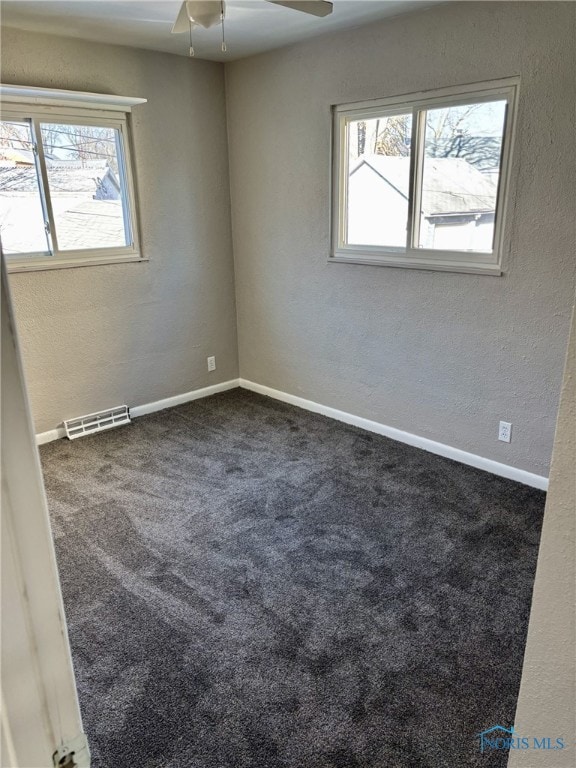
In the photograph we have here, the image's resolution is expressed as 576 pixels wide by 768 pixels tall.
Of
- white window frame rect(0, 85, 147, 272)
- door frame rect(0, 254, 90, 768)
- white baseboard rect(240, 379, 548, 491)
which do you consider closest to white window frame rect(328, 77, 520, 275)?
white baseboard rect(240, 379, 548, 491)

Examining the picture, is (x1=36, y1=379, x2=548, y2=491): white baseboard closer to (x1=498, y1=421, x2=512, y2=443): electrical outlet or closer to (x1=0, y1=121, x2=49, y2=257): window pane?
(x1=498, y1=421, x2=512, y2=443): electrical outlet

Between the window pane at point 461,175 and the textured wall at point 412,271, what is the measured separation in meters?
0.16

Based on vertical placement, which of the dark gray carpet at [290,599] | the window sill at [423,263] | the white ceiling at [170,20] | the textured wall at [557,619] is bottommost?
the dark gray carpet at [290,599]

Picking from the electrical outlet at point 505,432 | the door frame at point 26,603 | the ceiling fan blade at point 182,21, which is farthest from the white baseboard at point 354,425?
the door frame at point 26,603

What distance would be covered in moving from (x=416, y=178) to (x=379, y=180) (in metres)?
0.33

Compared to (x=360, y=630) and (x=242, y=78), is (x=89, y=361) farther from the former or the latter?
(x=360, y=630)

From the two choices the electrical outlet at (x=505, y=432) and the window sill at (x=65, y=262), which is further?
Answer: the window sill at (x=65, y=262)

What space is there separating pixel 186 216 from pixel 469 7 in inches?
90.9

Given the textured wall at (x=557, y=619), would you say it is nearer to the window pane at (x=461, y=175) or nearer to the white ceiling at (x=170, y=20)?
the window pane at (x=461, y=175)

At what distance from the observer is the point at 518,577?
2.39 metres

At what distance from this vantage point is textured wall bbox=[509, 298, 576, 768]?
0.71 meters

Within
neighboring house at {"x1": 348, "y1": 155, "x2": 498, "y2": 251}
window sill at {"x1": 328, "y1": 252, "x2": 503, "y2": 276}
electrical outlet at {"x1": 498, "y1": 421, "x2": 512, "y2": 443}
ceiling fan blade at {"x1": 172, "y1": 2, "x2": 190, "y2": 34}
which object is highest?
ceiling fan blade at {"x1": 172, "y1": 2, "x2": 190, "y2": 34}

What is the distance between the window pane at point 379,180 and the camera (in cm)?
338

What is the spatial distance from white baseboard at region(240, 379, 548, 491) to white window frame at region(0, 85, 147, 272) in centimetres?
157
